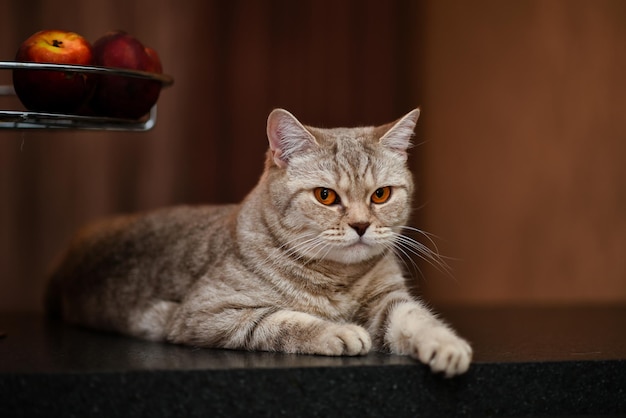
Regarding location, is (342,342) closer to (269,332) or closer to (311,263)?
(269,332)

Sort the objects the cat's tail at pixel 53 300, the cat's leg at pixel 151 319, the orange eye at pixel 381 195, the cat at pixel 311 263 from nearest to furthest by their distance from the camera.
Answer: the cat at pixel 311 263 < the orange eye at pixel 381 195 < the cat's leg at pixel 151 319 < the cat's tail at pixel 53 300

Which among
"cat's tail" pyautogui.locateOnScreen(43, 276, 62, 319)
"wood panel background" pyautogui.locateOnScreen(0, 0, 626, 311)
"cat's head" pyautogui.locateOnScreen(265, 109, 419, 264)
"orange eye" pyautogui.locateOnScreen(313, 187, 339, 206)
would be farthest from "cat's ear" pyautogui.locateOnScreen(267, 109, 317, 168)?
"wood panel background" pyautogui.locateOnScreen(0, 0, 626, 311)

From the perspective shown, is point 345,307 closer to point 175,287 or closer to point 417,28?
point 175,287

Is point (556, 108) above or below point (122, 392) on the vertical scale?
above

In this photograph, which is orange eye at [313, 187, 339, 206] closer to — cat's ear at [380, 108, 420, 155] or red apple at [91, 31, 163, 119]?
cat's ear at [380, 108, 420, 155]

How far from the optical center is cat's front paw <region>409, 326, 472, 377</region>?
144 cm

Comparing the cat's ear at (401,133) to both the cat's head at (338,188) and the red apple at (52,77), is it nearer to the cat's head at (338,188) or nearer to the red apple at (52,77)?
the cat's head at (338,188)

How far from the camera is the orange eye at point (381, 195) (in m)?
1.78

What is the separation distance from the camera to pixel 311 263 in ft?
5.88

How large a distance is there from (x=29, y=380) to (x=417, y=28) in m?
3.02

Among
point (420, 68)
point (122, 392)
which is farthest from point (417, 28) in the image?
point (122, 392)

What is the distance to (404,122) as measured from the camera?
181 centimetres

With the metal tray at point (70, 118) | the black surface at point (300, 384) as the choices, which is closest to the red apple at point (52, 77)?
the metal tray at point (70, 118)

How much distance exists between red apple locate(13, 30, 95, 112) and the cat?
443 mm
